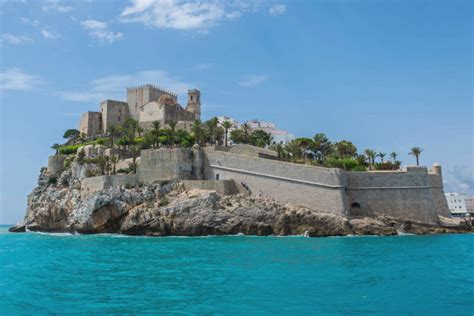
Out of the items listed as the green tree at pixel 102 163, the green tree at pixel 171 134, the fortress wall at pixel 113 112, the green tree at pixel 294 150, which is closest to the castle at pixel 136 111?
the fortress wall at pixel 113 112

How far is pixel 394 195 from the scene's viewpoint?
36.9m

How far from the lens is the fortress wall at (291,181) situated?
3484cm

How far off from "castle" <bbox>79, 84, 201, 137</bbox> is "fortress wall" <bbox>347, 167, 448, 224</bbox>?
25733 mm

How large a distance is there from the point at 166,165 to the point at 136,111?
22928 millimetres

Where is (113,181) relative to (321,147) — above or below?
below

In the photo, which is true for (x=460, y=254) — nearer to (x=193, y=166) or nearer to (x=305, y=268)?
(x=305, y=268)

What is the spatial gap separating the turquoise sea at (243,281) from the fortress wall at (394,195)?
12.3 metres

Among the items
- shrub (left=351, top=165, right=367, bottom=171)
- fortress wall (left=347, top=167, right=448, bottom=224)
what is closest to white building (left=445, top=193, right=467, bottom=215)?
shrub (left=351, top=165, right=367, bottom=171)

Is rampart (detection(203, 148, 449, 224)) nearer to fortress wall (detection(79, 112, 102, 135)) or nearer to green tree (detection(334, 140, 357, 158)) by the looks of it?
green tree (detection(334, 140, 357, 158))

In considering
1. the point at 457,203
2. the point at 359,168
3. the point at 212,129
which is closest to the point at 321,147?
the point at 359,168

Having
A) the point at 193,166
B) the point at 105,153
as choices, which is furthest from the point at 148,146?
the point at 193,166

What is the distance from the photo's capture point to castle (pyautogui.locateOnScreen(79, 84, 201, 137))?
55812mm

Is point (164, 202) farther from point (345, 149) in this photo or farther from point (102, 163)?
point (345, 149)

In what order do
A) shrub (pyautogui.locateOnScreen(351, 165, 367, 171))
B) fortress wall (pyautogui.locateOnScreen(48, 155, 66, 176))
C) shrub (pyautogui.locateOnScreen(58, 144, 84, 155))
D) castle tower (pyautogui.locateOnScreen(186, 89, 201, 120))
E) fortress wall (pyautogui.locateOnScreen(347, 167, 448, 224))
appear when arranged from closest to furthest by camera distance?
fortress wall (pyautogui.locateOnScreen(347, 167, 448, 224))
shrub (pyautogui.locateOnScreen(351, 165, 367, 171))
fortress wall (pyautogui.locateOnScreen(48, 155, 66, 176))
shrub (pyautogui.locateOnScreen(58, 144, 84, 155))
castle tower (pyautogui.locateOnScreen(186, 89, 201, 120))
